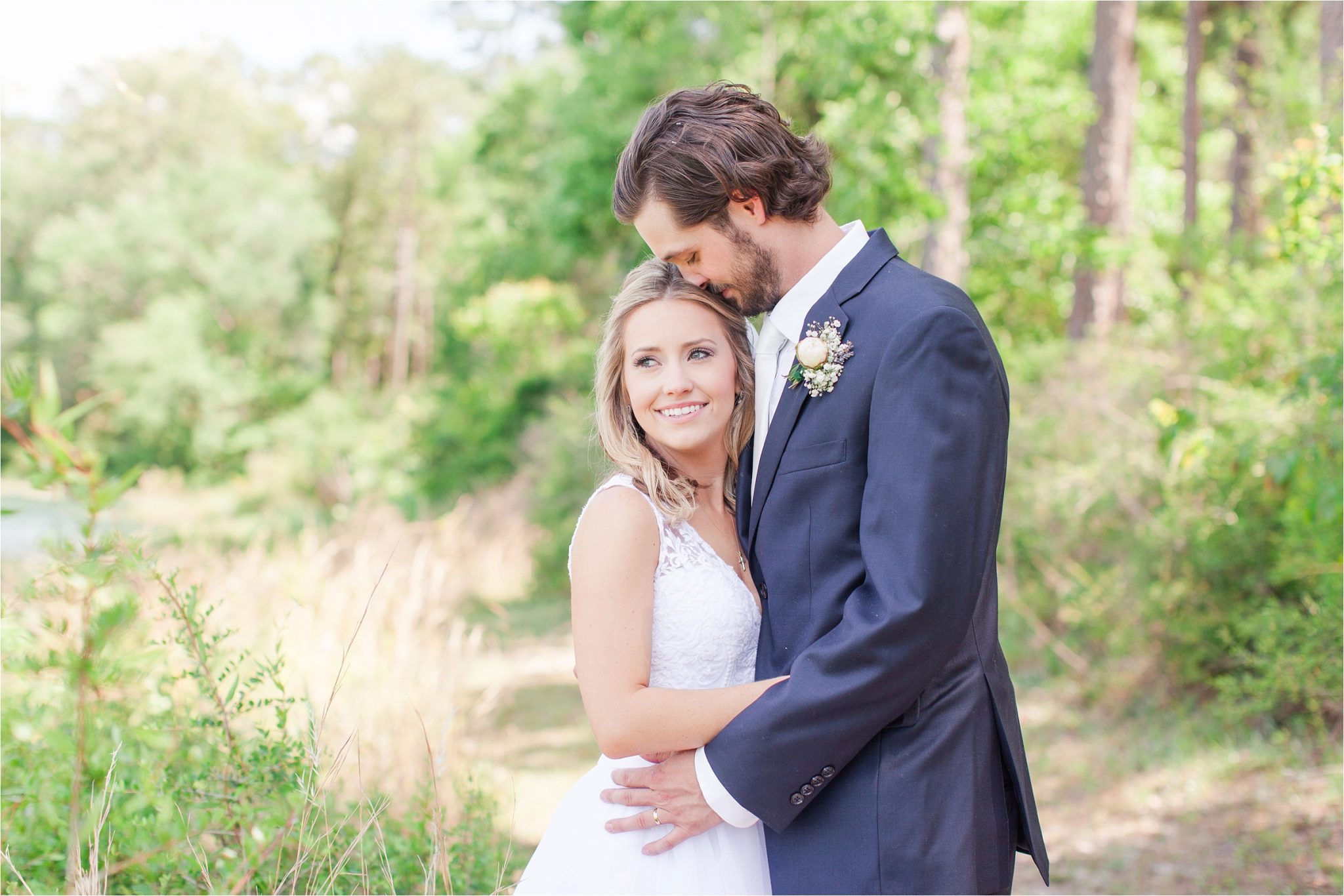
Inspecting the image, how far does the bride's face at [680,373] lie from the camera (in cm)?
255

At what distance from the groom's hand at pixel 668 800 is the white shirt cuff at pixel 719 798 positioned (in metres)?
0.03

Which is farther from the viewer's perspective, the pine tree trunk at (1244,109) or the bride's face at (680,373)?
the pine tree trunk at (1244,109)

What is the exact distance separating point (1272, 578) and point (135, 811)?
17.7 feet

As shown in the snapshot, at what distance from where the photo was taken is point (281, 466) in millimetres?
28375

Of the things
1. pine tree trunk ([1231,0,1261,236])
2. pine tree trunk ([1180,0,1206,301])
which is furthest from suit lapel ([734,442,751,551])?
pine tree trunk ([1180,0,1206,301])

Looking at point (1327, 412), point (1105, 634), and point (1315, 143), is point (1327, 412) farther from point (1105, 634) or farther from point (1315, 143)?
point (1105, 634)

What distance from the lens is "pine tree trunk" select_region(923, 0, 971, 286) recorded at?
8297 mm

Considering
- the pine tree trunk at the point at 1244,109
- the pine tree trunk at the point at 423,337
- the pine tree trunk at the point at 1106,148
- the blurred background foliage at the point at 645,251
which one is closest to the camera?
the blurred background foliage at the point at 645,251

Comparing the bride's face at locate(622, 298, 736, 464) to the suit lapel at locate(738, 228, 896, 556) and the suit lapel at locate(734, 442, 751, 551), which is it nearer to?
the suit lapel at locate(734, 442, 751, 551)

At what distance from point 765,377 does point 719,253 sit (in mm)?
311

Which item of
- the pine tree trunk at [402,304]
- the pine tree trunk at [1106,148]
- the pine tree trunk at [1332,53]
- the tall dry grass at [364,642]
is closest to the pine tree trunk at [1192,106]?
the pine tree trunk at [1106,148]

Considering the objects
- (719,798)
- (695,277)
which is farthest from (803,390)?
(719,798)

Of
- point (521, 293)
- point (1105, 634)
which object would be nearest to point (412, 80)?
point (521, 293)

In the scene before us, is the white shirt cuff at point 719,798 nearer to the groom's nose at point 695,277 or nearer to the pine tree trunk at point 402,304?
the groom's nose at point 695,277
